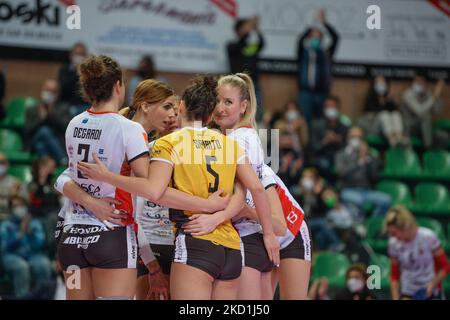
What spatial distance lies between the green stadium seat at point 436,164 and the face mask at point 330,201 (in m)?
2.32

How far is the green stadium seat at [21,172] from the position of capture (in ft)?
35.2

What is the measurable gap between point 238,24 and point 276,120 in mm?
1800

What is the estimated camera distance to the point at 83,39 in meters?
12.1

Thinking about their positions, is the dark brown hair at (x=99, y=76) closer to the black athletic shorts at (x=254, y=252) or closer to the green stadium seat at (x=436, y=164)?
the black athletic shorts at (x=254, y=252)

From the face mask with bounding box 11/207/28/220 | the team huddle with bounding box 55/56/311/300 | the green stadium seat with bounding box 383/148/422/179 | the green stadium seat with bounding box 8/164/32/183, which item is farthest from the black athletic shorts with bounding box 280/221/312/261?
the green stadium seat with bounding box 383/148/422/179

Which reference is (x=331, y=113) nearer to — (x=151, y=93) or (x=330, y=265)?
(x=330, y=265)

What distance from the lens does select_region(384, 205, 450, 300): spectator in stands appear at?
9305 mm

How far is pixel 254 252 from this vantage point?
505cm

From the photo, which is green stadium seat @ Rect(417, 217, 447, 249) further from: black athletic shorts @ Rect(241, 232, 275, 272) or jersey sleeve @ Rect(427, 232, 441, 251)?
black athletic shorts @ Rect(241, 232, 275, 272)

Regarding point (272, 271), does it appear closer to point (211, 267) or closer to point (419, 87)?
point (211, 267)

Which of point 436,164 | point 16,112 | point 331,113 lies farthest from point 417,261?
point 16,112

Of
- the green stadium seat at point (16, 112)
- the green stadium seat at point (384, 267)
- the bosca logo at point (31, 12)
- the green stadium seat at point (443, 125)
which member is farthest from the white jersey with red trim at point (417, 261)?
the bosca logo at point (31, 12)

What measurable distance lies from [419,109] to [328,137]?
1870 millimetres
